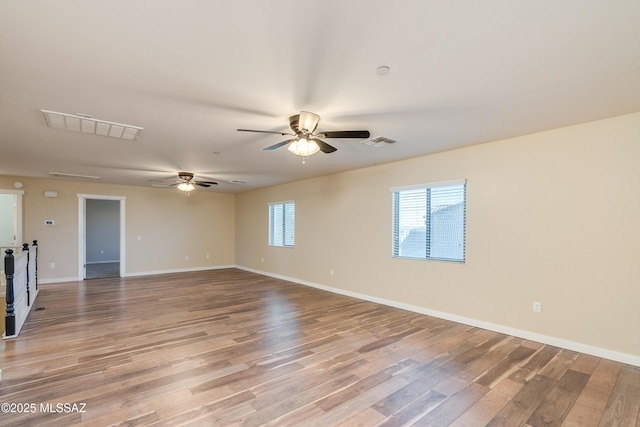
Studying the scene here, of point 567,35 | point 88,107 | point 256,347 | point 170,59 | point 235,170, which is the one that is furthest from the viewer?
point 235,170

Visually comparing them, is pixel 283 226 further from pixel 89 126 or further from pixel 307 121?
pixel 307 121

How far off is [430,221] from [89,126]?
4.83 metres

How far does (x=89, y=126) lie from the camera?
11.3ft

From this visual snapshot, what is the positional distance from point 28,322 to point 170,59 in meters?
4.59

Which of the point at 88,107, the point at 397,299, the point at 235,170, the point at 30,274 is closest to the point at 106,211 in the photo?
the point at 30,274

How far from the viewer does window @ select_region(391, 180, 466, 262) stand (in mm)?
4574

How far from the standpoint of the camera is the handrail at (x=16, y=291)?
144 inches

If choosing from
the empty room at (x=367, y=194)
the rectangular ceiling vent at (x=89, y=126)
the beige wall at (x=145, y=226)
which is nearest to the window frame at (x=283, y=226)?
the empty room at (x=367, y=194)

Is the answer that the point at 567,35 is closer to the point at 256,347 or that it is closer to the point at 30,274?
the point at 256,347

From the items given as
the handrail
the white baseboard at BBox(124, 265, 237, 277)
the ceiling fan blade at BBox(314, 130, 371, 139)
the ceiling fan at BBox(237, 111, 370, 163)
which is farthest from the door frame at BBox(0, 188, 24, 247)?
the ceiling fan blade at BBox(314, 130, 371, 139)

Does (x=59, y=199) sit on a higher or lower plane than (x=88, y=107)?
lower

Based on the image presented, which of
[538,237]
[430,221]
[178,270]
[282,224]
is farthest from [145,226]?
[538,237]

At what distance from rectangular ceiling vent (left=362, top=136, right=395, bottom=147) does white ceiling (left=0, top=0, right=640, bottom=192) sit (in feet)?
0.64

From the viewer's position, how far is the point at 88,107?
2955mm
